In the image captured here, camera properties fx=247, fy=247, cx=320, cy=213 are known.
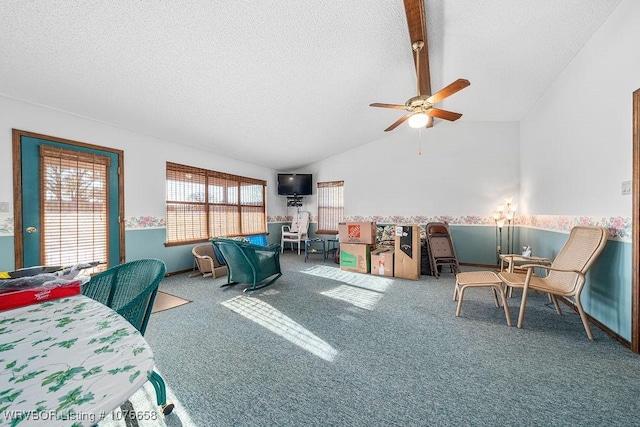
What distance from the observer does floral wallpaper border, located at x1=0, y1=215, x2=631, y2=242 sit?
2.27m

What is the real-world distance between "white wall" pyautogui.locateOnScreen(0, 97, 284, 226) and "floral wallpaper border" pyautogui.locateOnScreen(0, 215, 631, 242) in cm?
13

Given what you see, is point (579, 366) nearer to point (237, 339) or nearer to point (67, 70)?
point (237, 339)

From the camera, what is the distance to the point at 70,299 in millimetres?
1208

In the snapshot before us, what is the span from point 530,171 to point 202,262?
19.6 feet

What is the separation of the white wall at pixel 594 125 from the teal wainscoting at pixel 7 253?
20.5 feet

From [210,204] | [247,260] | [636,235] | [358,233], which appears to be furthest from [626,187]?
[210,204]

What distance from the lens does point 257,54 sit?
2.60 m

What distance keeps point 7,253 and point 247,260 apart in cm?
262

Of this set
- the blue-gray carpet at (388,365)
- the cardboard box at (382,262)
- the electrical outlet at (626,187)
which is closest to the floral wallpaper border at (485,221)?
the electrical outlet at (626,187)

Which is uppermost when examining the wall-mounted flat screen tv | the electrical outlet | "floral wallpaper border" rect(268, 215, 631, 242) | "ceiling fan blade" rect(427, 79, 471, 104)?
"ceiling fan blade" rect(427, 79, 471, 104)

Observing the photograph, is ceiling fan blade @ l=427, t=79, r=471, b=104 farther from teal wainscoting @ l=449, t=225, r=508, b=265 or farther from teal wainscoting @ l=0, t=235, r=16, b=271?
teal wainscoting @ l=0, t=235, r=16, b=271

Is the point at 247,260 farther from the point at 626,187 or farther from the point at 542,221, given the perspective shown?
the point at 542,221

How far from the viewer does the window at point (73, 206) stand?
10.1 ft

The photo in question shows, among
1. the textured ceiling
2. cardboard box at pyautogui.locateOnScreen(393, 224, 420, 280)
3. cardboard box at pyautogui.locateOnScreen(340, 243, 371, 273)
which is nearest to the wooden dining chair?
cardboard box at pyautogui.locateOnScreen(393, 224, 420, 280)
